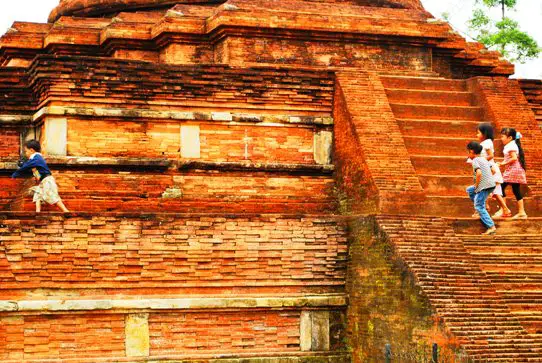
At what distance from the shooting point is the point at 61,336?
9953 millimetres

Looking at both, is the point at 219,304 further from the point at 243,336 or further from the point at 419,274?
the point at 419,274

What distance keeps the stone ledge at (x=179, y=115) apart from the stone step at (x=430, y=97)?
2.84ft

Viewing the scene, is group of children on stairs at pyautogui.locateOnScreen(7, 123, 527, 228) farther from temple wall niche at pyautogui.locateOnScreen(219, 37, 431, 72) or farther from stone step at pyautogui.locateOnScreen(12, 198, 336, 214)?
temple wall niche at pyautogui.locateOnScreen(219, 37, 431, 72)

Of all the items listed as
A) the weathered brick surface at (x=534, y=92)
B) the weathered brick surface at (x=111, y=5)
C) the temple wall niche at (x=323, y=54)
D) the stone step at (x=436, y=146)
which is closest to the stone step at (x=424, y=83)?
the temple wall niche at (x=323, y=54)

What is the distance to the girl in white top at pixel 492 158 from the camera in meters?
11.0

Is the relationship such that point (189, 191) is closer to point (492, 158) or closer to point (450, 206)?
point (450, 206)

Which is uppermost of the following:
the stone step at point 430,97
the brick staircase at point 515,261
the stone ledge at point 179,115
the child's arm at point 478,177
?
the stone step at point 430,97

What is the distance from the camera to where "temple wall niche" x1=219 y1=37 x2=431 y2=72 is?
41.0 ft

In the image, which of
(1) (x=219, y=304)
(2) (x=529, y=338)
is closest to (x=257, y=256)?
(1) (x=219, y=304)

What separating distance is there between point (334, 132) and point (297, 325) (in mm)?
2373

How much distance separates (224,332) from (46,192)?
2.14 m

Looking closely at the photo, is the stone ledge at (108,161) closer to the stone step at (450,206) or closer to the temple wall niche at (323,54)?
the temple wall niche at (323,54)

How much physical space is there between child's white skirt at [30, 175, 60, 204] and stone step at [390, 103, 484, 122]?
12.6 feet

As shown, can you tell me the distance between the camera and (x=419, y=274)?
30.8 ft
